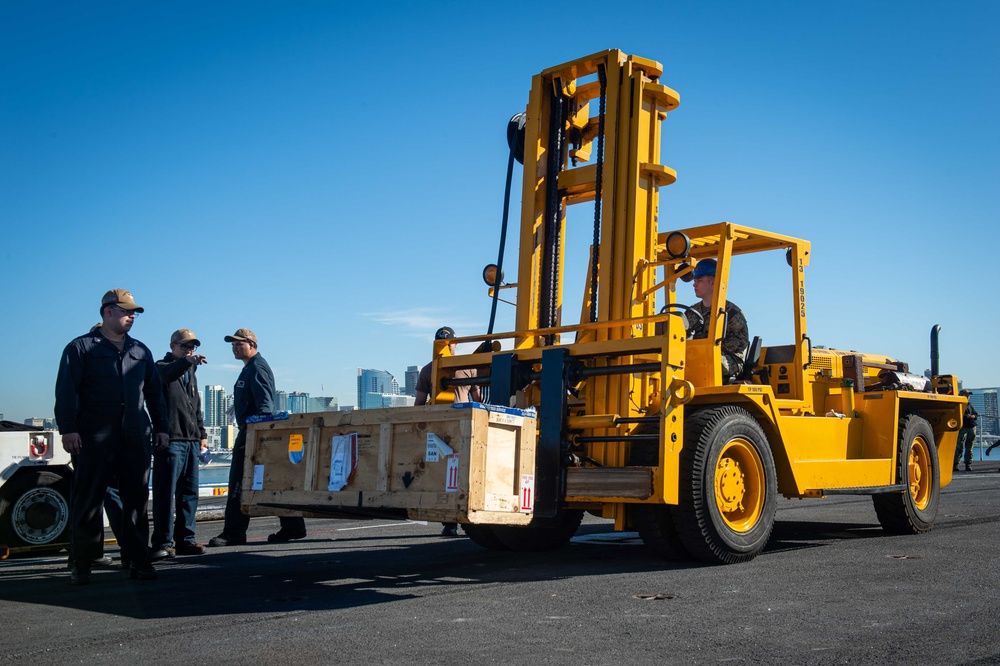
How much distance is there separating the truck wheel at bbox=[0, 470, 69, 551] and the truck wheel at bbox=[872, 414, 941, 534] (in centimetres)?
737

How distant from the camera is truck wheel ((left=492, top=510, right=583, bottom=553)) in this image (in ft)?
25.6

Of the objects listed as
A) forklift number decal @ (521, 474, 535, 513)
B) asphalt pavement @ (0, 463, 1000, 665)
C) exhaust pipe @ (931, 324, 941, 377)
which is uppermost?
exhaust pipe @ (931, 324, 941, 377)

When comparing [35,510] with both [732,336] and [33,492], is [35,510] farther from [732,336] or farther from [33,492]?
[732,336]

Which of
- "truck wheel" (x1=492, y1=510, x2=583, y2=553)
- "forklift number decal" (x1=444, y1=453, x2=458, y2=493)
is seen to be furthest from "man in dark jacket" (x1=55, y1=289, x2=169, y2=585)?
"truck wheel" (x1=492, y1=510, x2=583, y2=553)

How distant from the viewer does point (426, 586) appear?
5.96m

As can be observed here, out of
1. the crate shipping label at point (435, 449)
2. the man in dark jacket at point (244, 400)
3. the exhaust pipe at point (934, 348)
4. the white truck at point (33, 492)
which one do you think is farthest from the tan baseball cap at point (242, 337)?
the exhaust pipe at point (934, 348)

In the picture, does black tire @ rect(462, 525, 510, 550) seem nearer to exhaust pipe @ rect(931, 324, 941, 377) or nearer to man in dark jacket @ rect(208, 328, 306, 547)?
man in dark jacket @ rect(208, 328, 306, 547)

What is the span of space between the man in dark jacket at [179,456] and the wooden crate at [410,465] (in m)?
1.52

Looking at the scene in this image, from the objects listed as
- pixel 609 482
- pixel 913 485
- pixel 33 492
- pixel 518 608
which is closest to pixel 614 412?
pixel 609 482

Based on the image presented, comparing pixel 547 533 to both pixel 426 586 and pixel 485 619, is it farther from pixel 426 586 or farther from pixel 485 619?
pixel 485 619

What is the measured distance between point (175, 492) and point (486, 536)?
2.67 meters

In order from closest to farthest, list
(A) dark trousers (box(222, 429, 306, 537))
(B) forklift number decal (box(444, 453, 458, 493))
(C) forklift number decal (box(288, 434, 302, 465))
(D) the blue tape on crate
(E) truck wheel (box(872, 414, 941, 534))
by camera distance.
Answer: (B) forklift number decal (box(444, 453, 458, 493))
(C) forklift number decal (box(288, 434, 302, 465))
(D) the blue tape on crate
(A) dark trousers (box(222, 429, 306, 537))
(E) truck wheel (box(872, 414, 941, 534))

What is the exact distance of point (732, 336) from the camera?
25.4 feet

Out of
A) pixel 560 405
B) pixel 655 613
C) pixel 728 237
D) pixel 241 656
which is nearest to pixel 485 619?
pixel 655 613
